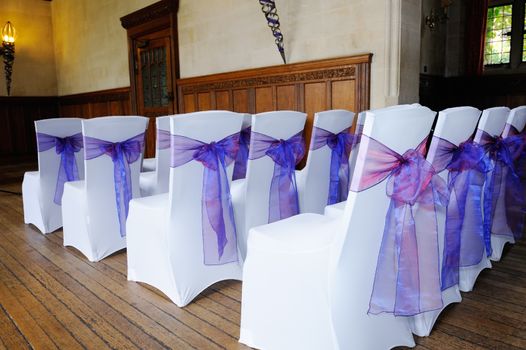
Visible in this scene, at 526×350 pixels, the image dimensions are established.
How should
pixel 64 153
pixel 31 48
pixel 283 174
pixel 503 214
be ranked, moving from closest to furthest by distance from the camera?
pixel 283 174 < pixel 503 214 < pixel 64 153 < pixel 31 48

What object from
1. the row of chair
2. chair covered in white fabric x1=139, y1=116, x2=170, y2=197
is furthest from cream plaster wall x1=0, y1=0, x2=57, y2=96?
chair covered in white fabric x1=139, y1=116, x2=170, y2=197

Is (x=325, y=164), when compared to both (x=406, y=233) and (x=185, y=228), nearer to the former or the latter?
(x=185, y=228)

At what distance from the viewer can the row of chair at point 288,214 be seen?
152 centimetres

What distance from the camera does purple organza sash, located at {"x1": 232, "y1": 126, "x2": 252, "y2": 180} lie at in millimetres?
3113

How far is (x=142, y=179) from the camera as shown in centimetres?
346

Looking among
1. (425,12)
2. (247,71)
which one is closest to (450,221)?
(247,71)

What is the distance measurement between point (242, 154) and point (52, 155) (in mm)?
1793

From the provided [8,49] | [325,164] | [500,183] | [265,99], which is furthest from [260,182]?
[8,49]

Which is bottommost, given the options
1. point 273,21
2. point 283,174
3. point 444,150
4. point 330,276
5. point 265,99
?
point 330,276

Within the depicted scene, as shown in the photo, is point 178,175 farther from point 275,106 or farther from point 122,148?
point 275,106

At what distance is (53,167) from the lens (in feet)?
12.1

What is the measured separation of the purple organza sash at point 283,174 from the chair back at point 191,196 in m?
0.34

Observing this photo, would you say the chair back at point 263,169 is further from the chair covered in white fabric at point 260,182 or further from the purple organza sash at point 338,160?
the purple organza sash at point 338,160

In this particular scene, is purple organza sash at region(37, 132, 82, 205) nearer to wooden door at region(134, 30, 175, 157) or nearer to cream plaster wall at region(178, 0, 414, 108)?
cream plaster wall at region(178, 0, 414, 108)
